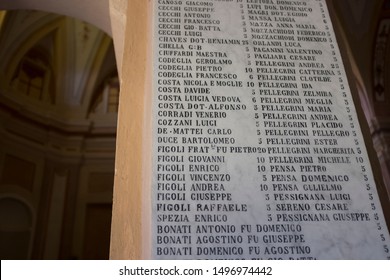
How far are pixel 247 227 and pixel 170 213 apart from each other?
0.37 m

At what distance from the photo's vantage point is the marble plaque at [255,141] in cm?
190

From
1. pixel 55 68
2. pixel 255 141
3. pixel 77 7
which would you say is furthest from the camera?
pixel 55 68

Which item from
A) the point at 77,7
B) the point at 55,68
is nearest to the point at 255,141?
the point at 77,7

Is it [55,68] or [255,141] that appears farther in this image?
[55,68]

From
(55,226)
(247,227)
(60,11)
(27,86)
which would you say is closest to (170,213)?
(247,227)

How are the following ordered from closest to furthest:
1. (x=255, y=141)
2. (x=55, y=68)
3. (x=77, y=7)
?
(x=255, y=141) → (x=77, y=7) → (x=55, y=68)

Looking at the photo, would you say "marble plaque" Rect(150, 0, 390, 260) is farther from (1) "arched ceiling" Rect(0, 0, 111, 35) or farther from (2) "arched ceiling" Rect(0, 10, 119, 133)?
(2) "arched ceiling" Rect(0, 10, 119, 133)

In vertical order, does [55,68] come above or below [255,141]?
above

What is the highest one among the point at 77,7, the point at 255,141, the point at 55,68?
the point at 55,68

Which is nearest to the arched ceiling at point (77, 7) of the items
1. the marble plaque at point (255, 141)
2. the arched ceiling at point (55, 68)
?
the marble plaque at point (255, 141)

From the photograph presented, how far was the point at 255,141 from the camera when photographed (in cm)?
217

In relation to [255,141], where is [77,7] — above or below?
above

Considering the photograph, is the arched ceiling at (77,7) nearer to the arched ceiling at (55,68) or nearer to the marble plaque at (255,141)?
the marble plaque at (255,141)

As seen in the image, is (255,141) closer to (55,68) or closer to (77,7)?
(77,7)
